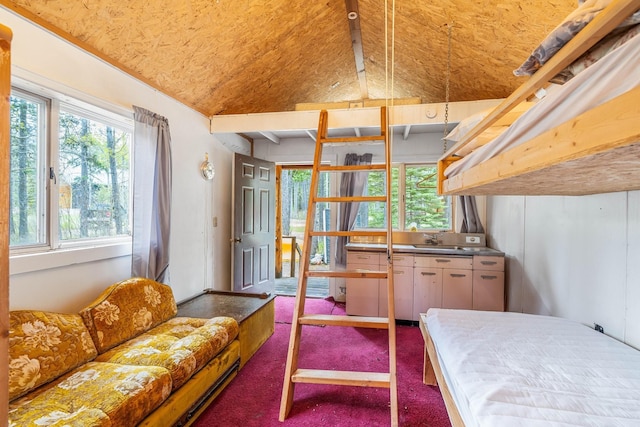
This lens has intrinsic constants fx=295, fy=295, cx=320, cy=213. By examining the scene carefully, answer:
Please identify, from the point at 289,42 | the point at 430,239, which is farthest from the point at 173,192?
the point at 430,239

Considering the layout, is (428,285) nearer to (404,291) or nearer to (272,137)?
(404,291)

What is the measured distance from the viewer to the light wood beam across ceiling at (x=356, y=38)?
9.21 ft

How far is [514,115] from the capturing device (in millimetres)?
2066

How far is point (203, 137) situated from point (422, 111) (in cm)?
240

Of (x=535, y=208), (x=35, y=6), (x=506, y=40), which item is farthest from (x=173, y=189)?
(x=535, y=208)

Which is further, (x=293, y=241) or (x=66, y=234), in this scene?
(x=293, y=241)

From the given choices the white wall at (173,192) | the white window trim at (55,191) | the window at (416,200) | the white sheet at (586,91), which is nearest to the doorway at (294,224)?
the window at (416,200)

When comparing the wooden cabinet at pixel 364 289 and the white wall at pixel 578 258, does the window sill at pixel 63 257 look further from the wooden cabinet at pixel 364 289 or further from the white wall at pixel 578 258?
the white wall at pixel 578 258

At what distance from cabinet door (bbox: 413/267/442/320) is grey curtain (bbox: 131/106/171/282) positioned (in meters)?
2.63

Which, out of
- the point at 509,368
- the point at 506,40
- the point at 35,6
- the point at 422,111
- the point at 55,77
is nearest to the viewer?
the point at 509,368

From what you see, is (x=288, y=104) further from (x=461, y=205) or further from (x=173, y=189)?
(x=461, y=205)

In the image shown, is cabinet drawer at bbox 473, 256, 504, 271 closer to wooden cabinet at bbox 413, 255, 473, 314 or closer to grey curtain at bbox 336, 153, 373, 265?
wooden cabinet at bbox 413, 255, 473, 314

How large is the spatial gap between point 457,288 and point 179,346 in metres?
2.82

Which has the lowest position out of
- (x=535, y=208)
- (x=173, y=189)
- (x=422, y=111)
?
(x=535, y=208)
